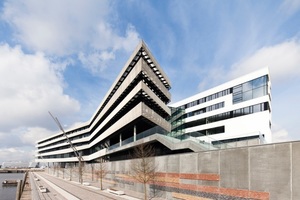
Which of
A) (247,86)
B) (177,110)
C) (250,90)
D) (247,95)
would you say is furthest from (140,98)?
(177,110)

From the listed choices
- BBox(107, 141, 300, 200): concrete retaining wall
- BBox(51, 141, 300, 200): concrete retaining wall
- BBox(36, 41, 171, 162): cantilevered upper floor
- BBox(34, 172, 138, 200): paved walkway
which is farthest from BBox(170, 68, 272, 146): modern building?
BBox(34, 172, 138, 200): paved walkway

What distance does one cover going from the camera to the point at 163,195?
26.2 metres

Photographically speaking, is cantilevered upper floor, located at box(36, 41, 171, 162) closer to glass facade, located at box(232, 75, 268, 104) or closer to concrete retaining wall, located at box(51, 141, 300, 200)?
concrete retaining wall, located at box(51, 141, 300, 200)

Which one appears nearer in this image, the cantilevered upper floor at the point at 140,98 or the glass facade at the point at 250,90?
the cantilevered upper floor at the point at 140,98

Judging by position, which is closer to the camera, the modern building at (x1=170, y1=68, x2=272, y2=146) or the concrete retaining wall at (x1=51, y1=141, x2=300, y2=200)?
the concrete retaining wall at (x1=51, y1=141, x2=300, y2=200)

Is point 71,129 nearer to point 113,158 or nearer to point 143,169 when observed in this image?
point 113,158

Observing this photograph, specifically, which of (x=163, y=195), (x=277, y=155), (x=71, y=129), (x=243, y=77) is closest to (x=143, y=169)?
(x=163, y=195)

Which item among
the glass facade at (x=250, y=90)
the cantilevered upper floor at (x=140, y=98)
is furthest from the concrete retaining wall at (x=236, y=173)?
the glass facade at (x=250, y=90)

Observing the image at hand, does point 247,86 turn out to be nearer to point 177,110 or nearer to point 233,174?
point 177,110

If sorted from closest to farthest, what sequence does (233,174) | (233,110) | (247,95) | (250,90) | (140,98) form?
(233,174) → (140,98) → (250,90) → (247,95) → (233,110)

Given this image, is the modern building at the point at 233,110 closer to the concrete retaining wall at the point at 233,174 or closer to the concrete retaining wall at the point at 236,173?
the concrete retaining wall at the point at 233,174

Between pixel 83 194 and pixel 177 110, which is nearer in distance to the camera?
pixel 83 194

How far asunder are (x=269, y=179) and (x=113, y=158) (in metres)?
48.2

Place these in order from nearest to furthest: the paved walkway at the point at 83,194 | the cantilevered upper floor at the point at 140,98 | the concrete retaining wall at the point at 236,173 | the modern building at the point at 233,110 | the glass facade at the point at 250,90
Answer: the concrete retaining wall at the point at 236,173
the paved walkway at the point at 83,194
the cantilevered upper floor at the point at 140,98
the modern building at the point at 233,110
the glass facade at the point at 250,90
